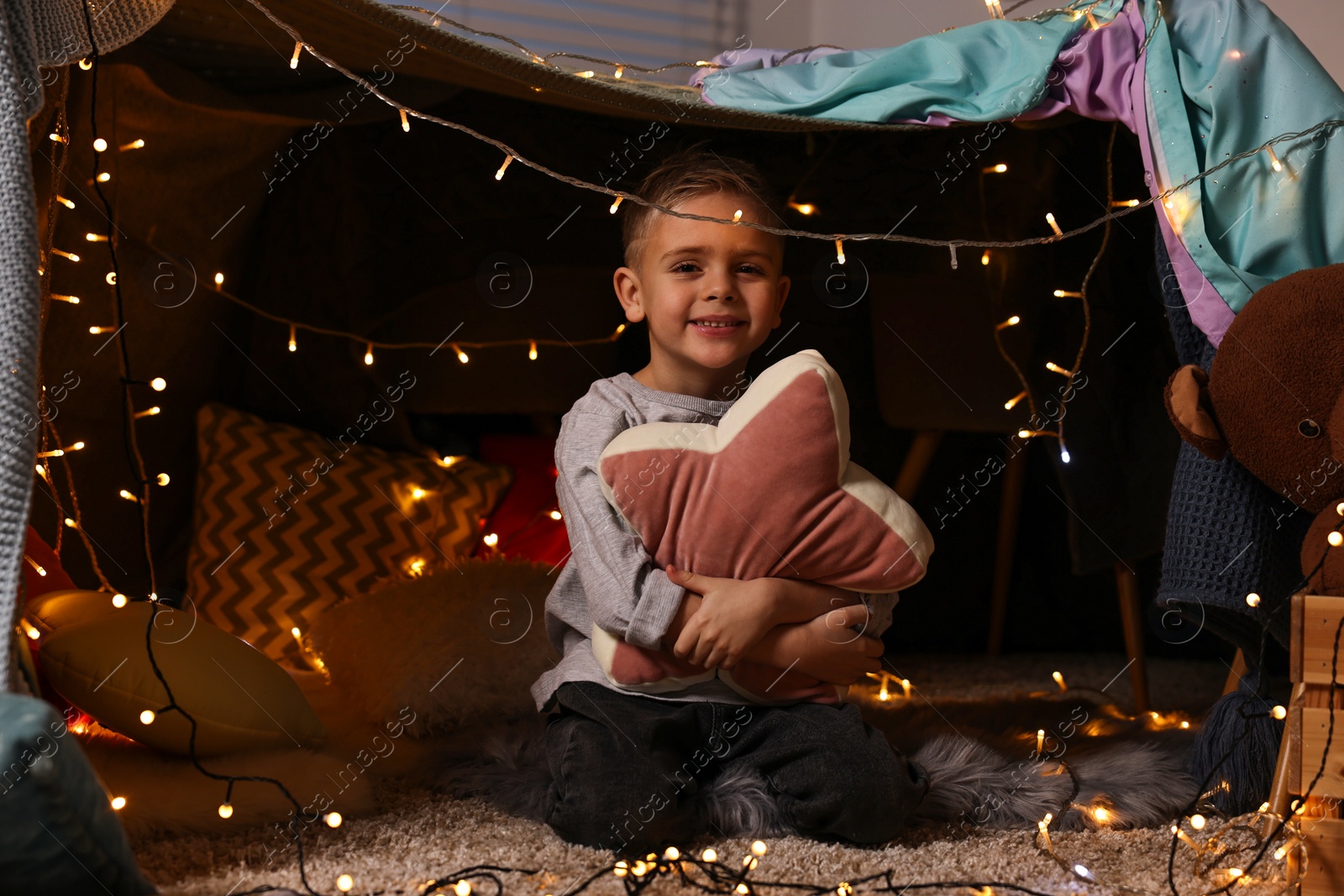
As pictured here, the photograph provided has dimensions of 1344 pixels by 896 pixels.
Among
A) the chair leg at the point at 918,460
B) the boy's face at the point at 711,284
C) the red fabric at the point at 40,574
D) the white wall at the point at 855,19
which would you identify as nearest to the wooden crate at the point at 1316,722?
the boy's face at the point at 711,284

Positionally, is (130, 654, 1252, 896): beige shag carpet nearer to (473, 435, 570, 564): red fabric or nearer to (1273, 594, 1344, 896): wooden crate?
(1273, 594, 1344, 896): wooden crate

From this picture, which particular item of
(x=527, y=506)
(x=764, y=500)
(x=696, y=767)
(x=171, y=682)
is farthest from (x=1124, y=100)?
(x=171, y=682)

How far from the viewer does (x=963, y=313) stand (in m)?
1.63

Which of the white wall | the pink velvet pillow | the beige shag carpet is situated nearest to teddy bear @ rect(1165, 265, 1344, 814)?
the beige shag carpet

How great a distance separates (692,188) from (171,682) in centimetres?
72

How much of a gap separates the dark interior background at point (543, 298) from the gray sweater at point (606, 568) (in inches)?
20.5

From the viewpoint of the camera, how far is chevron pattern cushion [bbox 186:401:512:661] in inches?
58.7

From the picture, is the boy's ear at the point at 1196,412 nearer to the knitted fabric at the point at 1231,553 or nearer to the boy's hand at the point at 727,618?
the knitted fabric at the point at 1231,553

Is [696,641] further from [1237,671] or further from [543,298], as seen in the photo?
[543,298]

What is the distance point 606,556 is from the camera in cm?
101

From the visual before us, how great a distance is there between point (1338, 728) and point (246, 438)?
139cm

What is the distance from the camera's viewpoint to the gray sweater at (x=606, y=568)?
0.98m

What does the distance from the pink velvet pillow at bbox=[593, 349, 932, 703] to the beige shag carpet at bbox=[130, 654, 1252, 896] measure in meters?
Result: 0.18

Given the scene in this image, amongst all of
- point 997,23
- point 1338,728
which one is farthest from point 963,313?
point 1338,728
